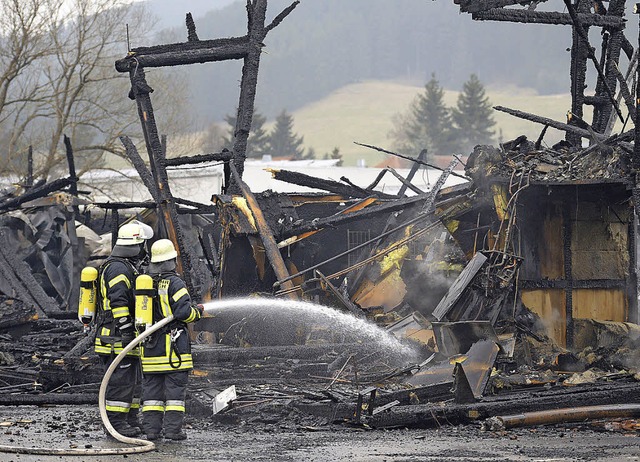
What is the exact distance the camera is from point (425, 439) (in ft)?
26.1

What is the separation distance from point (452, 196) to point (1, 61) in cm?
Result: 2644

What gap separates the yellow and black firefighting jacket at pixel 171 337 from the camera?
8031 millimetres

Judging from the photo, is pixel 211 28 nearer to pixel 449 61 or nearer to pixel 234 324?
pixel 449 61

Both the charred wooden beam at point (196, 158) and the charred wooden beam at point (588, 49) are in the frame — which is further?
the charred wooden beam at point (196, 158)

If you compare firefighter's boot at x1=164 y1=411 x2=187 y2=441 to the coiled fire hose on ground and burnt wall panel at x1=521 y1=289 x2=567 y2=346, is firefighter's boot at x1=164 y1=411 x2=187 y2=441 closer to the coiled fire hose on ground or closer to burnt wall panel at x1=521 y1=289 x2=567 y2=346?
the coiled fire hose on ground

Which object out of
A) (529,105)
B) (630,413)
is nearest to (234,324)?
(630,413)

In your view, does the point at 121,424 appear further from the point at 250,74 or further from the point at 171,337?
the point at 250,74

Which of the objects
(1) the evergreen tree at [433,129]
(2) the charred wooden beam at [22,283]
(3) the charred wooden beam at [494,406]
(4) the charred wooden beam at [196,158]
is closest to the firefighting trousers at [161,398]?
(3) the charred wooden beam at [494,406]

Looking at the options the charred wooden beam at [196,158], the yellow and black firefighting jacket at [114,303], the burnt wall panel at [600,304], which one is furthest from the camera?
the charred wooden beam at [196,158]

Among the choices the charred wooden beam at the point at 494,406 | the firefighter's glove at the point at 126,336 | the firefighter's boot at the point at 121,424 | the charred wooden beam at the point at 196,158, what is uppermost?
the charred wooden beam at the point at 196,158

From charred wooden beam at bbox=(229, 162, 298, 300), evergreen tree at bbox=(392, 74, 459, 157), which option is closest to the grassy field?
evergreen tree at bbox=(392, 74, 459, 157)

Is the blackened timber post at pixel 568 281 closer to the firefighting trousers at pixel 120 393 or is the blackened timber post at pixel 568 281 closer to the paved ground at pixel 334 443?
the paved ground at pixel 334 443

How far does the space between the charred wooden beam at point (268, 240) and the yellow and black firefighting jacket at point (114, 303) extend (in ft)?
16.7

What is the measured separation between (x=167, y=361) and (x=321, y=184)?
927 cm
